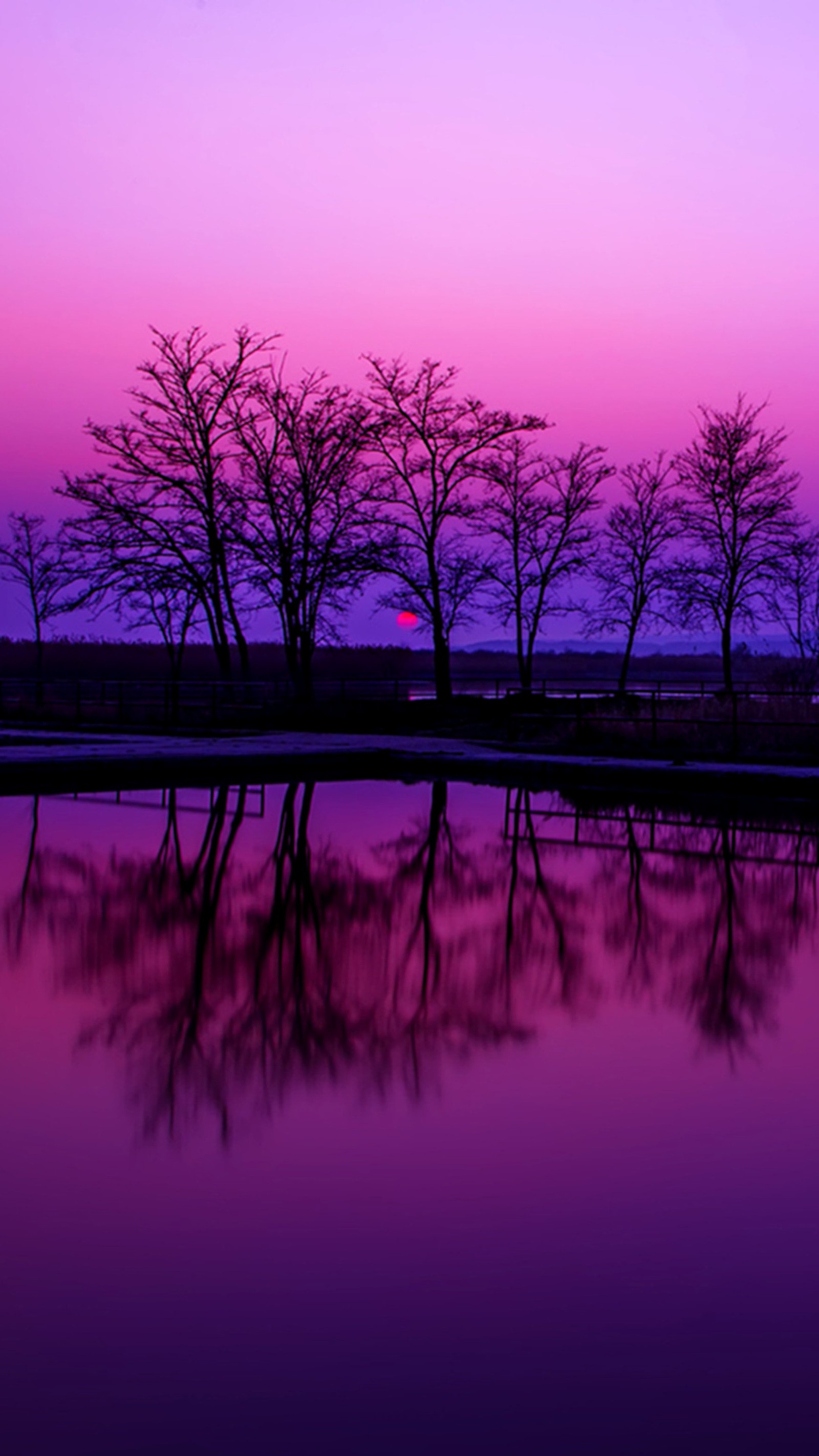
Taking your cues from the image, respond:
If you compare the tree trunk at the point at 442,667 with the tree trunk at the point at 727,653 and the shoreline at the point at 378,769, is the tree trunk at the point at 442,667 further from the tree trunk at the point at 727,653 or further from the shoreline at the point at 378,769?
the shoreline at the point at 378,769

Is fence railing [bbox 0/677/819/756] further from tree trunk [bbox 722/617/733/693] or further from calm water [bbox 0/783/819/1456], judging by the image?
calm water [bbox 0/783/819/1456]

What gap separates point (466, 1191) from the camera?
20.7 feet

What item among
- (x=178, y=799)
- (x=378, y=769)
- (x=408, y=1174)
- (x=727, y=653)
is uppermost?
(x=727, y=653)

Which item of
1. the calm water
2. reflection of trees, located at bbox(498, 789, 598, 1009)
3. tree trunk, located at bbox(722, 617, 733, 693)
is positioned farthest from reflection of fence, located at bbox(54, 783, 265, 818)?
tree trunk, located at bbox(722, 617, 733, 693)

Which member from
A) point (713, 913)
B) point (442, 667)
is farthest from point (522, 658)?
point (713, 913)

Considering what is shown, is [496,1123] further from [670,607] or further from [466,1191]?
[670,607]

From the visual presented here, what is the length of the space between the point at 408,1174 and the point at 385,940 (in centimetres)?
517

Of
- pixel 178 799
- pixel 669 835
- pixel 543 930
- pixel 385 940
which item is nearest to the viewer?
pixel 385 940

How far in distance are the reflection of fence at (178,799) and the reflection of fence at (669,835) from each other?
3818mm

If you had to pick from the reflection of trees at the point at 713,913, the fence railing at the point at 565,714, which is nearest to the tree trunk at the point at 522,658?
the fence railing at the point at 565,714

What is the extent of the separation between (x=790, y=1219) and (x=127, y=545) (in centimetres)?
4388

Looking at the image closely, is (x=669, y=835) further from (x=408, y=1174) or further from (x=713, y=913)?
(x=408, y=1174)

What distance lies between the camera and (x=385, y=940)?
11656 mm

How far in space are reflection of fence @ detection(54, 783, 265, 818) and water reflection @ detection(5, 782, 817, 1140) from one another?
1834mm
